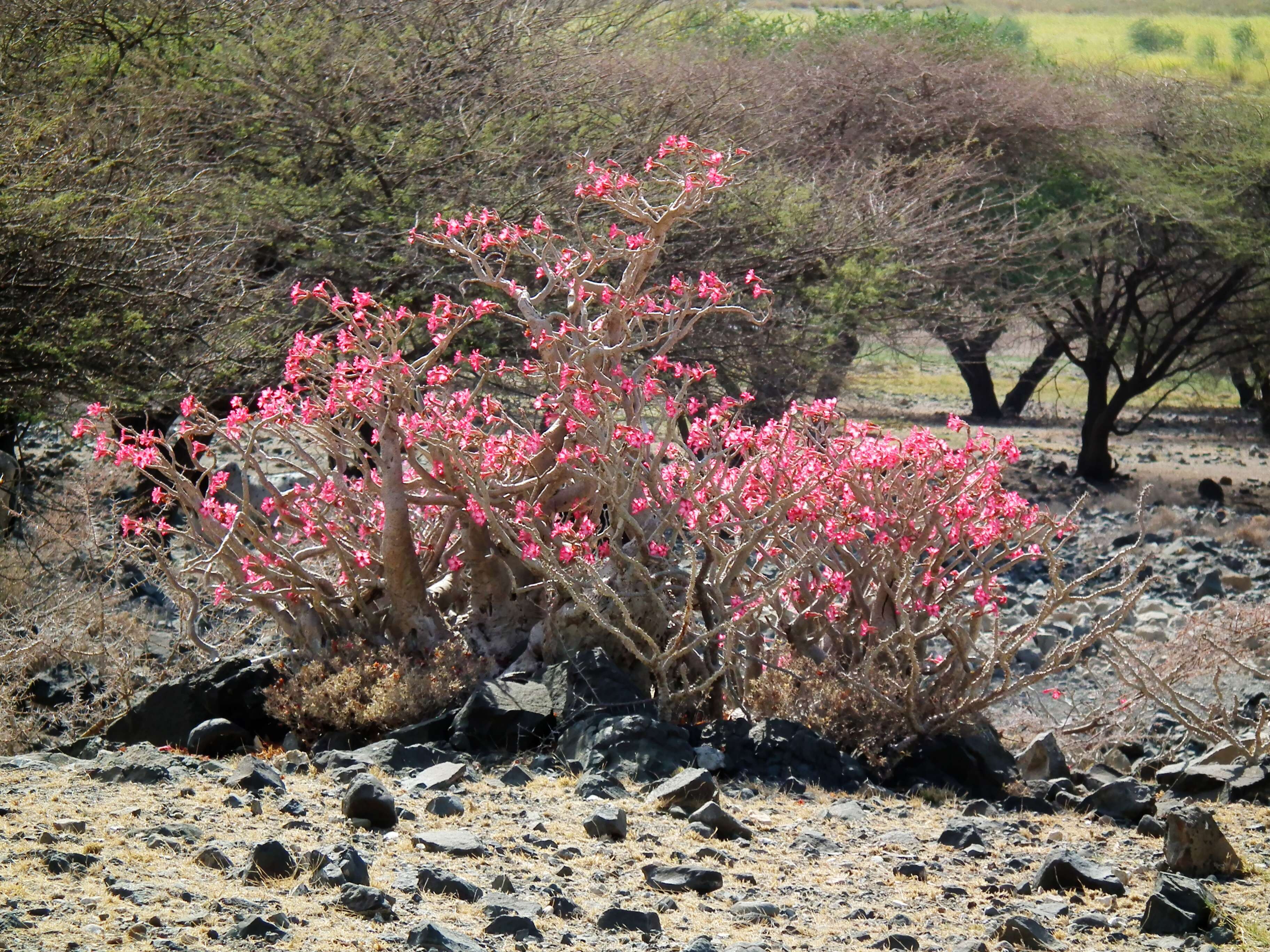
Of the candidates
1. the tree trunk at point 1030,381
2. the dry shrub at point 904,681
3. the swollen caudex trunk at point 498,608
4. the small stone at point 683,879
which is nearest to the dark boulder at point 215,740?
the swollen caudex trunk at point 498,608

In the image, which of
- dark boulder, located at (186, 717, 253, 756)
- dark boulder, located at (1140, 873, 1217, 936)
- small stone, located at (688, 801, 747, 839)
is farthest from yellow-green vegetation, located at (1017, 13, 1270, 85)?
dark boulder, located at (1140, 873, 1217, 936)

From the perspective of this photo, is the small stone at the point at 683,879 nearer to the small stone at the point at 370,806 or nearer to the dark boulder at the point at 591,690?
the small stone at the point at 370,806

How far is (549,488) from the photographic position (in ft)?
24.3

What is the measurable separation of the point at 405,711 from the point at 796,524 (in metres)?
2.09

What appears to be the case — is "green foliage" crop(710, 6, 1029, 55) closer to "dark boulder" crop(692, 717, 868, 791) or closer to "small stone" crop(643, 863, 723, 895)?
"dark boulder" crop(692, 717, 868, 791)

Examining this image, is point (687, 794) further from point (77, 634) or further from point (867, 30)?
point (867, 30)

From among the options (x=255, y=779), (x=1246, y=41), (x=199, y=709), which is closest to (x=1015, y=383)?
(x=1246, y=41)

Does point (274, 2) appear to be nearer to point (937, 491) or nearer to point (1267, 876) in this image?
point (937, 491)

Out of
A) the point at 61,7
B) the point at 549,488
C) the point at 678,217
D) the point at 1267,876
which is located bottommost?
the point at 1267,876

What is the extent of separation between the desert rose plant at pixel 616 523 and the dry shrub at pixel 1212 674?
565mm

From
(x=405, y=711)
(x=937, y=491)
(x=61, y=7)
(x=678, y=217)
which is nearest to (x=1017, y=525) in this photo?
(x=937, y=491)

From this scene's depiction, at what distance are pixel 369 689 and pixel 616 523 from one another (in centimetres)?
139

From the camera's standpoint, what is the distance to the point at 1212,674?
9.62 meters

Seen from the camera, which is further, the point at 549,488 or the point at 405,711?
the point at 549,488
